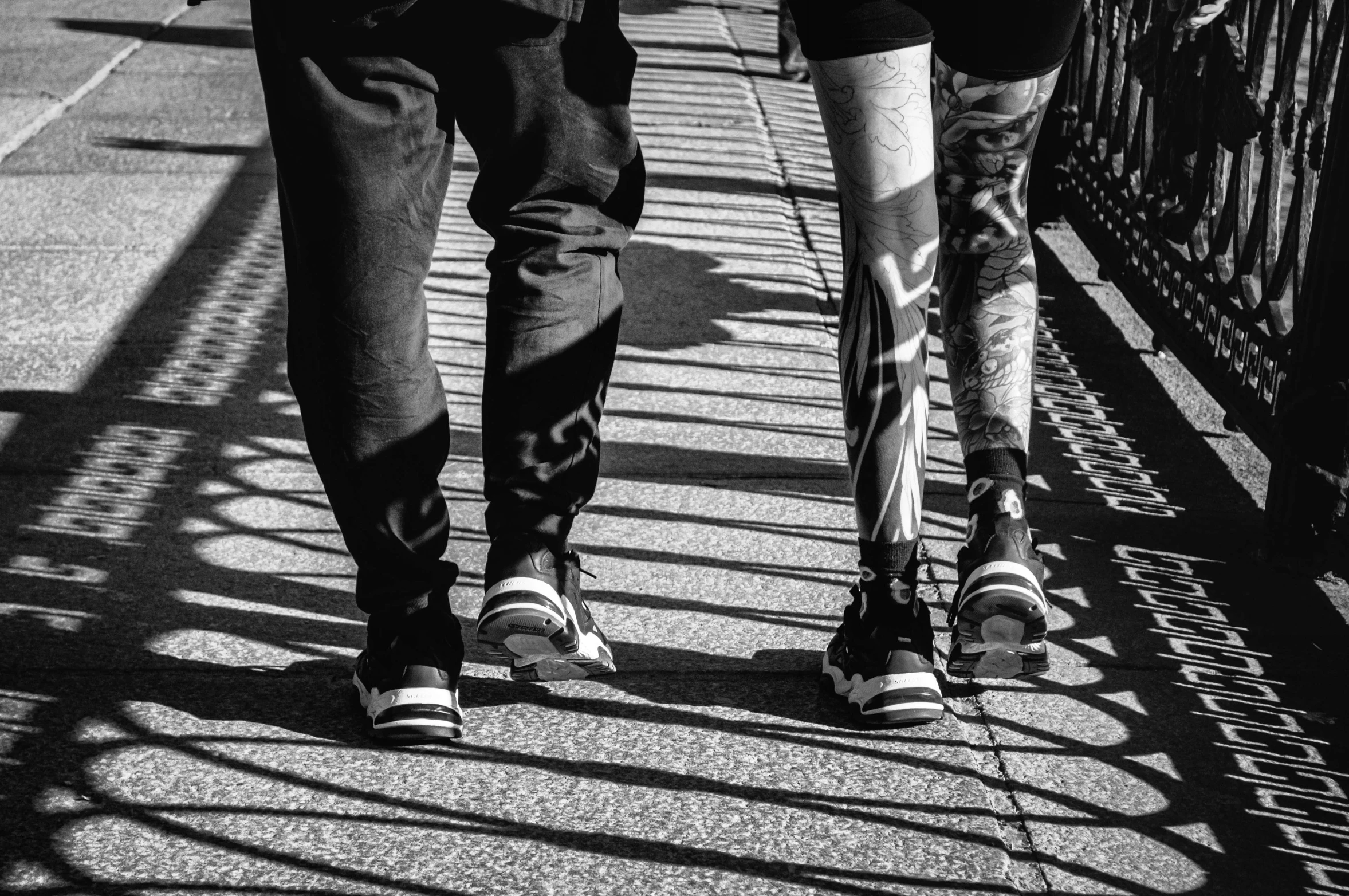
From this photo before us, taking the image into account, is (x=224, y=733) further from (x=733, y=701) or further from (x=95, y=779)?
(x=733, y=701)

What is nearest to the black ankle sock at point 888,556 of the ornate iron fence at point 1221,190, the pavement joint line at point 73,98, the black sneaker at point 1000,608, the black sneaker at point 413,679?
the black sneaker at point 1000,608

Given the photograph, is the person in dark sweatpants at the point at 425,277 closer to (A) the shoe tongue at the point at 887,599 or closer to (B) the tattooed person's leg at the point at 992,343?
(A) the shoe tongue at the point at 887,599

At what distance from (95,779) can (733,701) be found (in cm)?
105

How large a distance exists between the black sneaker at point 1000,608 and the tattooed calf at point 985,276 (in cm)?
19

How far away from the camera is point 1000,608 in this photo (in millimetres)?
2367

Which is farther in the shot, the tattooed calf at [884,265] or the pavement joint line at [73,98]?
the pavement joint line at [73,98]

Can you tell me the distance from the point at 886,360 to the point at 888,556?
1.09 feet

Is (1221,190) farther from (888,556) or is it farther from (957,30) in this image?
(888,556)

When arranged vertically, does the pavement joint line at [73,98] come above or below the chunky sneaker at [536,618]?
below

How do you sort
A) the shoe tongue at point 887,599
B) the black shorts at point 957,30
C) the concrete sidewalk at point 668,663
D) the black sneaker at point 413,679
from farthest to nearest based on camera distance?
1. the shoe tongue at point 887,599
2. the black sneaker at point 413,679
3. the black shorts at point 957,30
4. the concrete sidewalk at point 668,663

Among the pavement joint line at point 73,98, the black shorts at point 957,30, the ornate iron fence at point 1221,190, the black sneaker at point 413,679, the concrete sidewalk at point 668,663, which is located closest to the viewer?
the concrete sidewalk at point 668,663

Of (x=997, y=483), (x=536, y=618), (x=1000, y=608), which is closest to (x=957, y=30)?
(x=997, y=483)

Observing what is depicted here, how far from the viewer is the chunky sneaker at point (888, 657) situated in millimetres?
2396

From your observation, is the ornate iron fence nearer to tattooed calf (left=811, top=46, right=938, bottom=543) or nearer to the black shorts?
the black shorts
